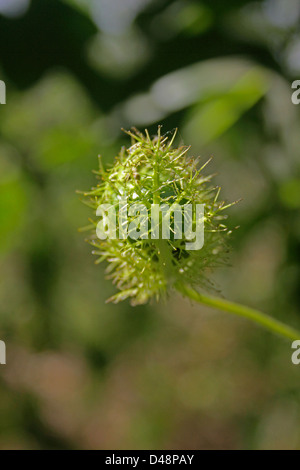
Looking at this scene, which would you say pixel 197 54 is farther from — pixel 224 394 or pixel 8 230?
pixel 224 394

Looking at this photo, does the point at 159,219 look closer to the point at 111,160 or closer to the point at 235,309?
the point at 235,309

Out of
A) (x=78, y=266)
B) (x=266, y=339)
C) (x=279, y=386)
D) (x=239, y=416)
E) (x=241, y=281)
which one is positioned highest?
(x=78, y=266)

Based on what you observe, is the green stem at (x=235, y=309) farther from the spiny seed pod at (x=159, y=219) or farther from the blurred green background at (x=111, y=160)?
the blurred green background at (x=111, y=160)

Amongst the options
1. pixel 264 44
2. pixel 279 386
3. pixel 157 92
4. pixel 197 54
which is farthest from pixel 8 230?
pixel 279 386

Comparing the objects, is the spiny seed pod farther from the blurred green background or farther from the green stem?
the blurred green background

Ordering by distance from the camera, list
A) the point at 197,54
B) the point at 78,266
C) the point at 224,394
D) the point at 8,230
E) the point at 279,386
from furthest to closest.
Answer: the point at 224,394
the point at 78,266
the point at 279,386
the point at 8,230
the point at 197,54

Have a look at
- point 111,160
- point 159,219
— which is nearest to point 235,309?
point 159,219
